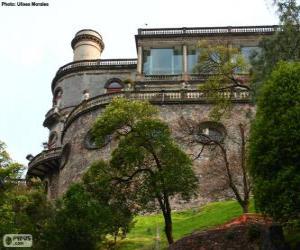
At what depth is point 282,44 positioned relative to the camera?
25453mm

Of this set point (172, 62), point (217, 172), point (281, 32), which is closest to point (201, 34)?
point (172, 62)

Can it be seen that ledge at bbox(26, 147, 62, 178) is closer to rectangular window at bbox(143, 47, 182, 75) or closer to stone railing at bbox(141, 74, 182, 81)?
stone railing at bbox(141, 74, 182, 81)

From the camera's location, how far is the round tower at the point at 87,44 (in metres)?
54.1

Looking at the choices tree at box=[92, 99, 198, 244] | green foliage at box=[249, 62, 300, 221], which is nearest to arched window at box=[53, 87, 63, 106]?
tree at box=[92, 99, 198, 244]

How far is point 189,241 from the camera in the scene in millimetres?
19875

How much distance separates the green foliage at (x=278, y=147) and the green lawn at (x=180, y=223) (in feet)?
23.1

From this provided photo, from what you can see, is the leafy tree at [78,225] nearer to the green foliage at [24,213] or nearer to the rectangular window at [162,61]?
the green foliage at [24,213]

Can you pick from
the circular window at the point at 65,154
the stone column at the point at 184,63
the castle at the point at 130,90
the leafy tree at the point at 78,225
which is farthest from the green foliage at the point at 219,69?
the stone column at the point at 184,63

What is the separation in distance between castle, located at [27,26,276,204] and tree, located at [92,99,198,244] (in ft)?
35.4

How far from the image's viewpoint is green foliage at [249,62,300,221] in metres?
18.3

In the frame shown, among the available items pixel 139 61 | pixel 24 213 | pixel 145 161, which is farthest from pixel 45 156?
pixel 145 161

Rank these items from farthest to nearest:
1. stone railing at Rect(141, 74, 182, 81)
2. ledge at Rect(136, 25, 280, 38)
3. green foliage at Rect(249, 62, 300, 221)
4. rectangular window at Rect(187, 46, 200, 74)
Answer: ledge at Rect(136, 25, 280, 38)
rectangular window at Rect(187, 46, 200, 74)
stone railing at Rect(141, 74, 182, 81)
green foliage at Rect(249, 62, 300, 221)

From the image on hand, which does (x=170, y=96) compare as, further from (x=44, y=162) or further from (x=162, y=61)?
(x=44, y=162)

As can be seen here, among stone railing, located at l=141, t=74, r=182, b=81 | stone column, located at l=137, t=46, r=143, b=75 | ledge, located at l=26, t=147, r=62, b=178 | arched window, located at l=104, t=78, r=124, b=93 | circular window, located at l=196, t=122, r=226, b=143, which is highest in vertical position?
stone column, located at l=137, t=46, r=143, b=75
